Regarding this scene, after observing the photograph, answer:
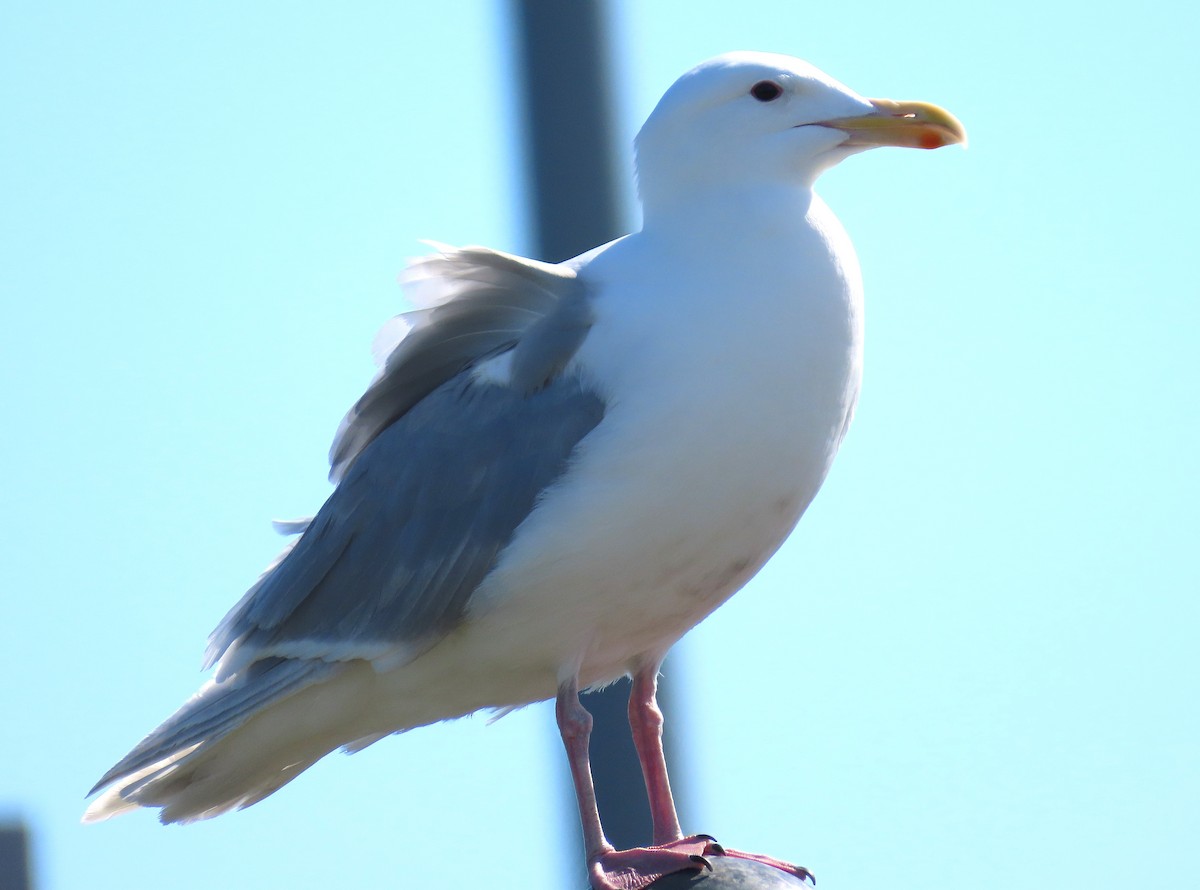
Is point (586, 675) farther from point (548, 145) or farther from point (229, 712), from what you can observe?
point (548, 145)

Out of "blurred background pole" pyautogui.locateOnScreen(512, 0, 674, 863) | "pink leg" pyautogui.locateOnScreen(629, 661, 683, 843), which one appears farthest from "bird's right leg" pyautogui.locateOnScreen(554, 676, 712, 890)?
"blurred background pole" pyautogui.locateOnScreen(512, 0, 674, 863)

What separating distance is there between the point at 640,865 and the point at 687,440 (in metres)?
0.92

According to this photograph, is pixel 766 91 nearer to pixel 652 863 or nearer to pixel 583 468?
pixel 583 468

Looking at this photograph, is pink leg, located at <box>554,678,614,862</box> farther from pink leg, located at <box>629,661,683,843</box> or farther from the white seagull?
pink leg, located at <box>629,661,683,843</box>

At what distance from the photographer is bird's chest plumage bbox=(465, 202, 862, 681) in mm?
3705

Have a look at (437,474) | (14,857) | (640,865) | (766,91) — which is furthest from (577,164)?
(14,857)

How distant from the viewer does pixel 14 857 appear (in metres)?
4.93

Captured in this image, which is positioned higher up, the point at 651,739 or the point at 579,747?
the point at 579,747

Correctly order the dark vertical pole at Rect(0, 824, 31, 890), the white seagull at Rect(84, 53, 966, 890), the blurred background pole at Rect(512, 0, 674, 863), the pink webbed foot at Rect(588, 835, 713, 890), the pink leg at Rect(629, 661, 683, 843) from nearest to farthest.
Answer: the pink webbed foot at Rect(588, 835, 713, 890)
the white seagull at Rect(84, 53, 966, 890)
the pink leg at Rect(629, 661, 683, 843)
the blurred background pole at Rect(512, 0, 674, 863)
the dark vertical pole at Rect(0, 824, 31, 890)

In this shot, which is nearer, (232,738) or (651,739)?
(232,738)

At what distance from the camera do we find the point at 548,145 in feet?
15.3

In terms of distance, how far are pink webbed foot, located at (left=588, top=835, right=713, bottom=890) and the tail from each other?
0.82 m

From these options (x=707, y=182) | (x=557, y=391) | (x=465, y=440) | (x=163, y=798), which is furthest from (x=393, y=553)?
(x=707, y=182)

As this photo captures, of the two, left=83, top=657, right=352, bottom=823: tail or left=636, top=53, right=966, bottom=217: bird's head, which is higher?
left=636, top=53, right=966, bottom=217: bird's head
